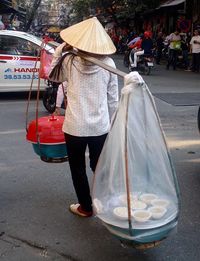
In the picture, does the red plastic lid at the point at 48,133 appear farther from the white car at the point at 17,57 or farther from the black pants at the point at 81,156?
the white car at the point at 17,57

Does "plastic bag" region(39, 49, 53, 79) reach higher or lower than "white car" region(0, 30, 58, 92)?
higher

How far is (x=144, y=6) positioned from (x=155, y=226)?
81.1 ft

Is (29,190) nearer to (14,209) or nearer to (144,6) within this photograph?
(14,209)

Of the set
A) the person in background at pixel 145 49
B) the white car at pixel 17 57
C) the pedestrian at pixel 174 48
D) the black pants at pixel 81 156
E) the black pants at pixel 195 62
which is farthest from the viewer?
the pedestrian at pixel 174 48

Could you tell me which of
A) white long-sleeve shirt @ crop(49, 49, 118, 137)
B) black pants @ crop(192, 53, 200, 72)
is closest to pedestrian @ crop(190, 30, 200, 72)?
black pants @ crop(192, 53, 200, 72)

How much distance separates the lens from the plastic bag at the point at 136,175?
293 centimetres

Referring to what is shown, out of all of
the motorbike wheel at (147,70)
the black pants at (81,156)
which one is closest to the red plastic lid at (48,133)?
the black pants at (81,156)

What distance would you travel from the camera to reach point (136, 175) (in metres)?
3.07

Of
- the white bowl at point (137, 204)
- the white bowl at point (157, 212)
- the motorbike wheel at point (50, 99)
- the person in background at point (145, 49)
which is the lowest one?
the motorbike wheel at point (50, 99)

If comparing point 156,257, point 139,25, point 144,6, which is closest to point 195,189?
point 156,257

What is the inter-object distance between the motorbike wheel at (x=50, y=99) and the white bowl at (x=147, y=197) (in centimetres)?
565

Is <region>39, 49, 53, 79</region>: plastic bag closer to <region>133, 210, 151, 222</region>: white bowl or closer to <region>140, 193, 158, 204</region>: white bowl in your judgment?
<region>140, 193, 158, 204</region>: white bowl

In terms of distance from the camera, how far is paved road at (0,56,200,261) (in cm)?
336

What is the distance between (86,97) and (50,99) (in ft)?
17.6
